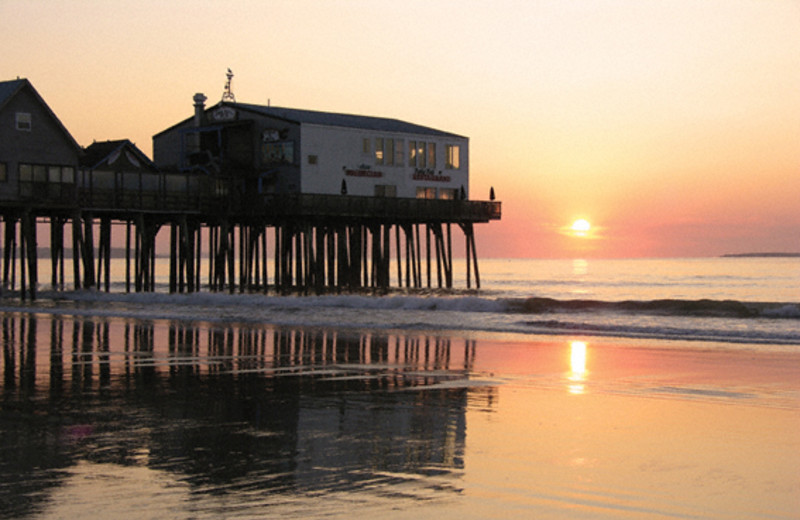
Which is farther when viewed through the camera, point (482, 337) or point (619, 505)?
point (482, 337)

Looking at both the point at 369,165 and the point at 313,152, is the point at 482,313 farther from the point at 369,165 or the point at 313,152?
the point at 369,165

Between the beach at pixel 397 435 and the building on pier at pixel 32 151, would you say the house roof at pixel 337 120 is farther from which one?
the beach at pixel 397 435

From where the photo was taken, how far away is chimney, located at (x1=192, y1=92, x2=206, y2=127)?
59.3 m

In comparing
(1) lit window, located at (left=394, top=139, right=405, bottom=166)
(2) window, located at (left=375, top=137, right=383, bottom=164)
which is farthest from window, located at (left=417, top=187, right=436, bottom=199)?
(2) window, located at (left=375, top=137, right=383, bottom=164)

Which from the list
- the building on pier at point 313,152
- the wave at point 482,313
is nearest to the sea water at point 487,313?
the wave at point 482,313

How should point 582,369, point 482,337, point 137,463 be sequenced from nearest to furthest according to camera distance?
point 137,463 < point 582,369 < point 482,337

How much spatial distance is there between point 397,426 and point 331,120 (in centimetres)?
4668

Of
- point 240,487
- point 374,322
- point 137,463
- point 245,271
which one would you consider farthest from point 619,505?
point 245,271

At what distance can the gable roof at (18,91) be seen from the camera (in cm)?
4719

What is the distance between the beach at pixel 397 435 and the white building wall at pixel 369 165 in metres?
33.6

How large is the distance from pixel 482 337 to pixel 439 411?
1345 cm

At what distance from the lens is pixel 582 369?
1919cm

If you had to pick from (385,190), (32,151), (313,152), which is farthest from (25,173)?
(385,190)

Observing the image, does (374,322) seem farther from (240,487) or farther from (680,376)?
(240,487)
